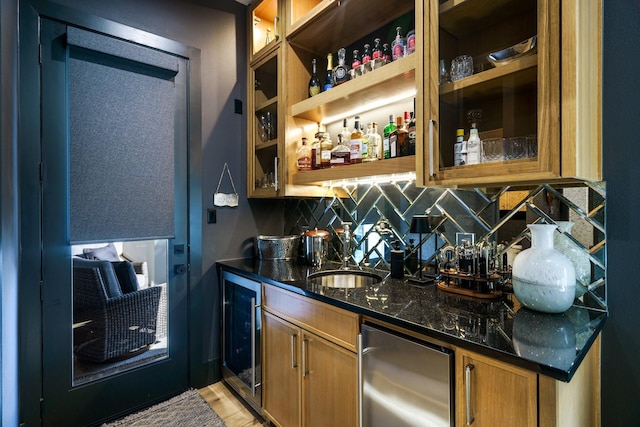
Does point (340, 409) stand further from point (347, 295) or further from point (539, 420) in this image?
point (539, 420)

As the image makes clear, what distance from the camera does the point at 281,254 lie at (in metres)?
2.30

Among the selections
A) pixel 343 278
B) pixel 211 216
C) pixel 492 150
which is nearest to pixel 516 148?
pixel 492 150

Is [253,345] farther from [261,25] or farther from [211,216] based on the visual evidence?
[261,25]

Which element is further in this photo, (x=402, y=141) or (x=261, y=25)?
(x=261, y=25)

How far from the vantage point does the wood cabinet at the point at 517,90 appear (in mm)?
966

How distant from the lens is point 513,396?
858 mm

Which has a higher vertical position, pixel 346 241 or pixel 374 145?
pixel 374 145

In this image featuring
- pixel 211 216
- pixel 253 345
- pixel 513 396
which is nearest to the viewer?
pixel 513 396

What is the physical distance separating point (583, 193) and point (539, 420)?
837 mm

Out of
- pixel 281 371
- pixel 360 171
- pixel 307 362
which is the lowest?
pixel 281 371

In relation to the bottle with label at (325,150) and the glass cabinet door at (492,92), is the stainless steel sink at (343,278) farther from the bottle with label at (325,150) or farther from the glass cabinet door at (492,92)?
the glass cabinet door at (492,92)

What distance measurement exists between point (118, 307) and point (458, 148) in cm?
207

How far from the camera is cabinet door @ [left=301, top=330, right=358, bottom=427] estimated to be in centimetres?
131
